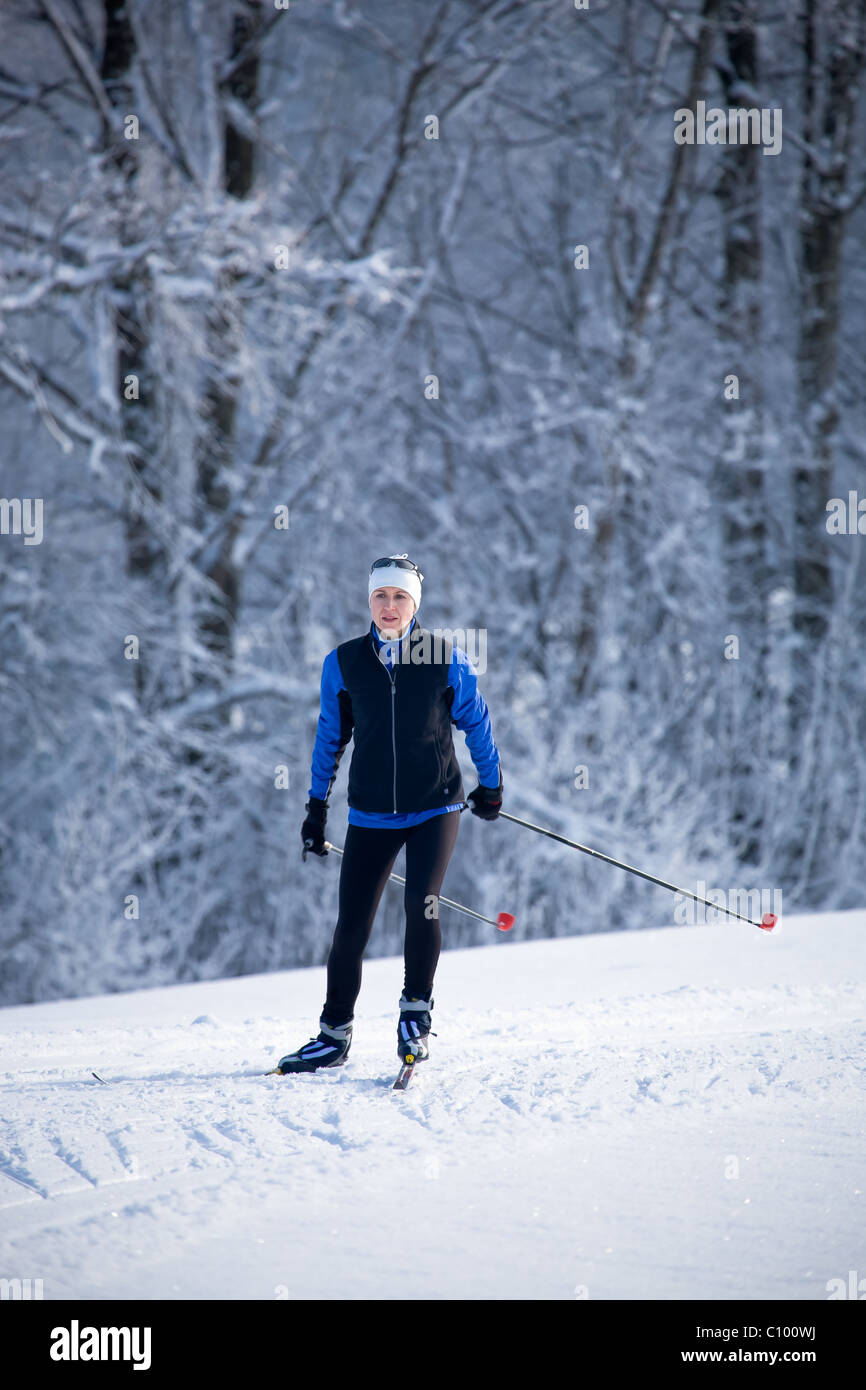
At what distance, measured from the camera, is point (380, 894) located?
393 centimetres

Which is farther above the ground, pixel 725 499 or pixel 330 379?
pixel 330 379

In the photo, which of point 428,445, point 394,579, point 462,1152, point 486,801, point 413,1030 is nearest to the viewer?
point 462,1152

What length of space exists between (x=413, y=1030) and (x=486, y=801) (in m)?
0.77

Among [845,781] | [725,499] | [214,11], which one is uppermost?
[214,11]

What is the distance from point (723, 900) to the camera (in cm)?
1123

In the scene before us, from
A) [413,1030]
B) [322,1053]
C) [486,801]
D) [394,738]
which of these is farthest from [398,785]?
[322,1053]

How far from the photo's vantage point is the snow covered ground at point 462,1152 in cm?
252

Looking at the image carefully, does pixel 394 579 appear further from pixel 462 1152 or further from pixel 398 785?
pixel 462 1152

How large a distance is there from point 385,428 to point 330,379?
1.26 m

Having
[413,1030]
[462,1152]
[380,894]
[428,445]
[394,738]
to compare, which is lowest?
[462,1152]

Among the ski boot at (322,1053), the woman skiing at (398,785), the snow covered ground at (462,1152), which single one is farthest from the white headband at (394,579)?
the snow covered ground at (462,1152)

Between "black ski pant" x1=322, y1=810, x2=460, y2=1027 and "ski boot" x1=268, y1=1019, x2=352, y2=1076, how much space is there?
0.04 metres
